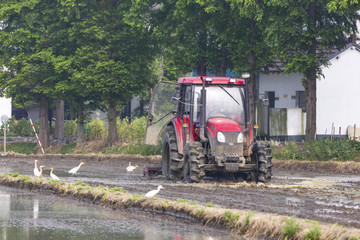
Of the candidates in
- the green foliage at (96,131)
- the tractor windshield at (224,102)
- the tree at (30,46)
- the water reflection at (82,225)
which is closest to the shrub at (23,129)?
the green foliage at (96,131)

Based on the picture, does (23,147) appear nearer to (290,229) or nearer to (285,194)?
(285,194)

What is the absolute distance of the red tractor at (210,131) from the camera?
64.3 ft

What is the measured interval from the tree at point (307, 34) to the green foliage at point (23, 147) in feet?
62.2

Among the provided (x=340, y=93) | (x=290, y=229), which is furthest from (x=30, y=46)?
(x=290, y=229)

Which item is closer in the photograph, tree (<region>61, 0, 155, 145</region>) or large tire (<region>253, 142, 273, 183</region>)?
large tire (<region>253, 142, 273, 183</region>)

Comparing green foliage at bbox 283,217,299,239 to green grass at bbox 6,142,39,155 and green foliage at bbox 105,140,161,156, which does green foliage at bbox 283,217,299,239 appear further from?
green grass at bbox 6,142,39,155

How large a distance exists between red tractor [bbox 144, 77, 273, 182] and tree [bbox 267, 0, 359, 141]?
410 inches

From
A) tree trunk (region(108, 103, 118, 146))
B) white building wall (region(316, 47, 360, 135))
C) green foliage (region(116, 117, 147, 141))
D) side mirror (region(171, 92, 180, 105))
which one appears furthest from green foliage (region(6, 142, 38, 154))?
side mirror (region(171, 92, 180, 105))

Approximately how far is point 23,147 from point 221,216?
36.2 meters

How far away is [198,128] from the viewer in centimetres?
2056

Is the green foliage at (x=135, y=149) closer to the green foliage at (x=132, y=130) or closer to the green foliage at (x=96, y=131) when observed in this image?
the green foliage at (x=132, y=130)

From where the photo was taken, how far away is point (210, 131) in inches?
782

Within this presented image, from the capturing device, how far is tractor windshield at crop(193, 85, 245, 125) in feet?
66.8

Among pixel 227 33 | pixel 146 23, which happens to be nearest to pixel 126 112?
pixel 146 23
